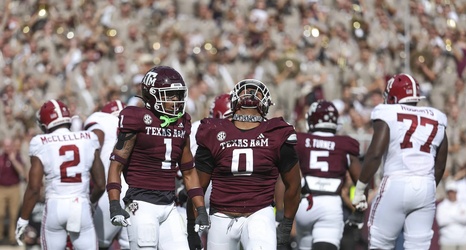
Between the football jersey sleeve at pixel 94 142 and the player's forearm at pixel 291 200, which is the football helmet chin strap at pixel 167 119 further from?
the football jersey sleeve at pixel 94 142

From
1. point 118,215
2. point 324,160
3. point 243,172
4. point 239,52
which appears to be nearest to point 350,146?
point 324,160

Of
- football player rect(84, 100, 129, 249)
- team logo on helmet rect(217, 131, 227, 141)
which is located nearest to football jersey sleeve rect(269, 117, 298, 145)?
team logo on helmet rect(217, 131, 227, 141)

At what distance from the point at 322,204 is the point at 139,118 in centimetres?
301

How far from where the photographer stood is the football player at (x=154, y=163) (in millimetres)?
7590

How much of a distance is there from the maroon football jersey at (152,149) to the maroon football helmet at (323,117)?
2625 mm

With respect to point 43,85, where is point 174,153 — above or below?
below

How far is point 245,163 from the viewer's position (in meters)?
7.43

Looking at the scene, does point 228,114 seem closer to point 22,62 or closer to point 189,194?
point 189,194

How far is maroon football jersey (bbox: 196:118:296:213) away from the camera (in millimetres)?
7422

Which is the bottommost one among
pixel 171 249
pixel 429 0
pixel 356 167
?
pixel 171 249

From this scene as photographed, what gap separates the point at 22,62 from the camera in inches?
685

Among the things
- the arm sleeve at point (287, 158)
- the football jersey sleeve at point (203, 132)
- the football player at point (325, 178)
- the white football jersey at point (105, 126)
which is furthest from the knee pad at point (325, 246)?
the football jersey sleeve at point (203, 132)

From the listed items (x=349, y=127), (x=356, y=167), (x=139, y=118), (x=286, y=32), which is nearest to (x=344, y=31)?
(x=286, y=32)

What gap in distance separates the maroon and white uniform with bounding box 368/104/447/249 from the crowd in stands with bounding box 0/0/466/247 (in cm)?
569
